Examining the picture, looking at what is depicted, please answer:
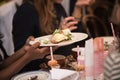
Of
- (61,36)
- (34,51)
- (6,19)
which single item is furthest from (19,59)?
(6,19)

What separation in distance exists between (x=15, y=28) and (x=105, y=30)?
950mm

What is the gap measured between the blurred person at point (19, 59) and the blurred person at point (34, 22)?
0.17 metres

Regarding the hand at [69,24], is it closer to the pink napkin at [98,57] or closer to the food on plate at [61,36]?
the food on plate at [61,36]

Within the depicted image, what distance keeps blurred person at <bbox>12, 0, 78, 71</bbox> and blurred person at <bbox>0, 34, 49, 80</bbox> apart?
170 millimetres

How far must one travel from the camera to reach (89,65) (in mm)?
1418

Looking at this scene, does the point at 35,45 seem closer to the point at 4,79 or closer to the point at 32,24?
the point at 4,79

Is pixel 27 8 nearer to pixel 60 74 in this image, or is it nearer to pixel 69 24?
pixel 69 24

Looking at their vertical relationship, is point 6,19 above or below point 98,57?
below

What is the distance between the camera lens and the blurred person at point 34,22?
215 cm

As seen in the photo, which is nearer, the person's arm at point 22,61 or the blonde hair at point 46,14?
the person's arm at point 22,61

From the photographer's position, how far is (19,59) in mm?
1909

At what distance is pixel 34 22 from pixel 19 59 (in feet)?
1.24

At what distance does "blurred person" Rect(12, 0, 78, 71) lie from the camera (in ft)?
7.07

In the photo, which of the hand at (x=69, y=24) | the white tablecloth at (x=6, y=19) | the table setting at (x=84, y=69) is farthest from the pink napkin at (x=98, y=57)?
the white tablecloth at (x=6, y=19)
